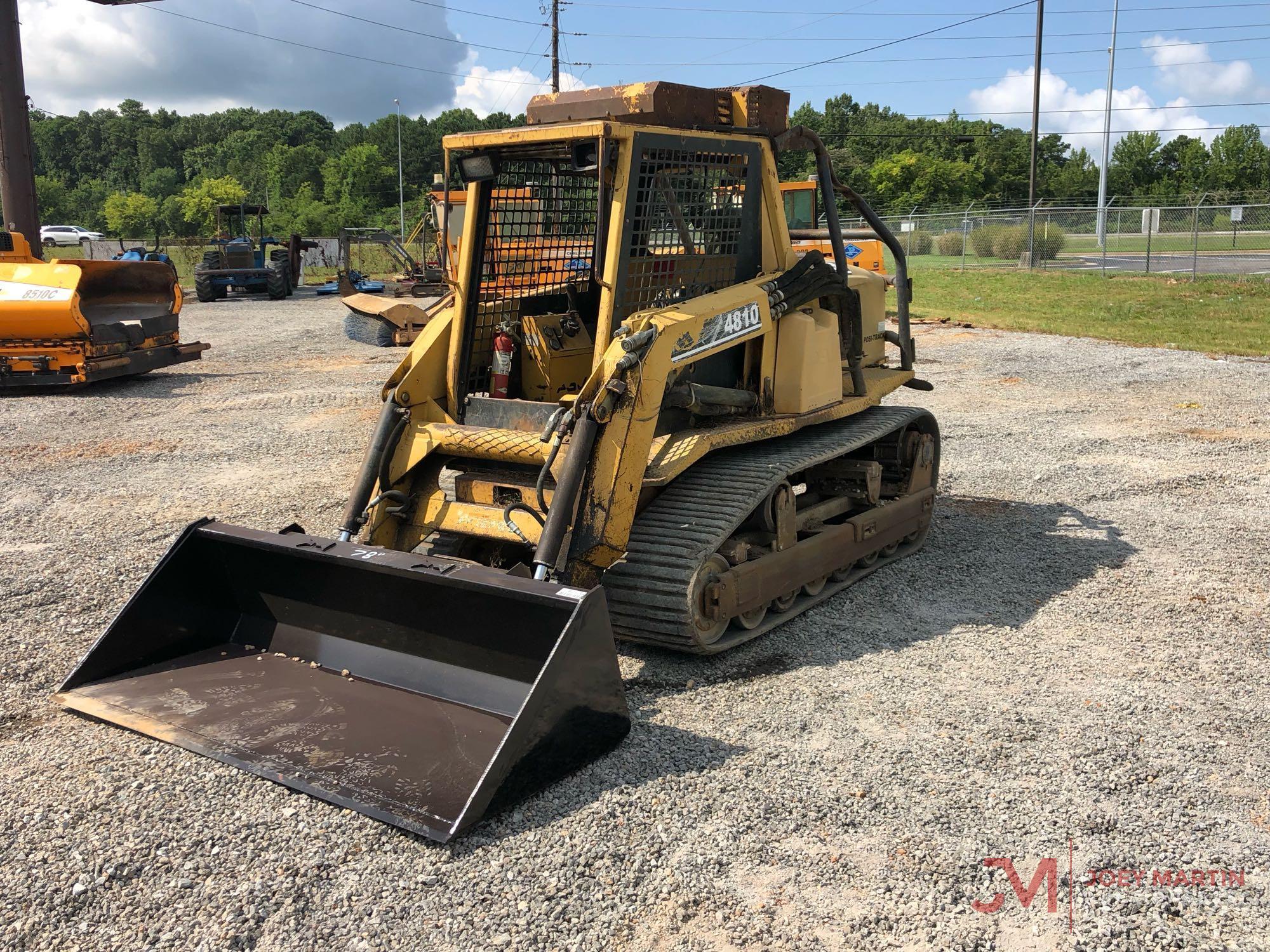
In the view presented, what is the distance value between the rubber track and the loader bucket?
0.78 metres

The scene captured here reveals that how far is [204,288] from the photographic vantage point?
2852 cm

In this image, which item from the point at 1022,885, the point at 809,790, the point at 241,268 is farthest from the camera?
the point at 241,268

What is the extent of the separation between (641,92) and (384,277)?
28995mm

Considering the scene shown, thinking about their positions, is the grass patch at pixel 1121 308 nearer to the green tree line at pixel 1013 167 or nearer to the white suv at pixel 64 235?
the green tree line at pixel 1013 167

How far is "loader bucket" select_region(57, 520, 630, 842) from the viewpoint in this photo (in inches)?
145

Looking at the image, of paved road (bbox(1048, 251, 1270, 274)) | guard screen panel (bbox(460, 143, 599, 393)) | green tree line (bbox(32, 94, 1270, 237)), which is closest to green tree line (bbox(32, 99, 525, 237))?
green tree line (bbox(32, 94, 1270, 237))

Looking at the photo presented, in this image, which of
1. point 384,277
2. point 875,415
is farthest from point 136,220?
point 875,415

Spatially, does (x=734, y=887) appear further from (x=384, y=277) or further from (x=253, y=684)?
(x=384, y=277)

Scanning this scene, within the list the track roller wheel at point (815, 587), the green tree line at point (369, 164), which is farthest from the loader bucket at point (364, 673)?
the green tree line at point (369, 164)

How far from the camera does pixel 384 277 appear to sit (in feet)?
108

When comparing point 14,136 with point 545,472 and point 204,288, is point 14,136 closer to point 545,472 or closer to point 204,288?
point 204,288

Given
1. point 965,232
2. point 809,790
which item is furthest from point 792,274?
point 965,232

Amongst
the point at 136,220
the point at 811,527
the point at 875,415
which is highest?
the point at 136,220

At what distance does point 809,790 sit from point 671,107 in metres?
3.15
